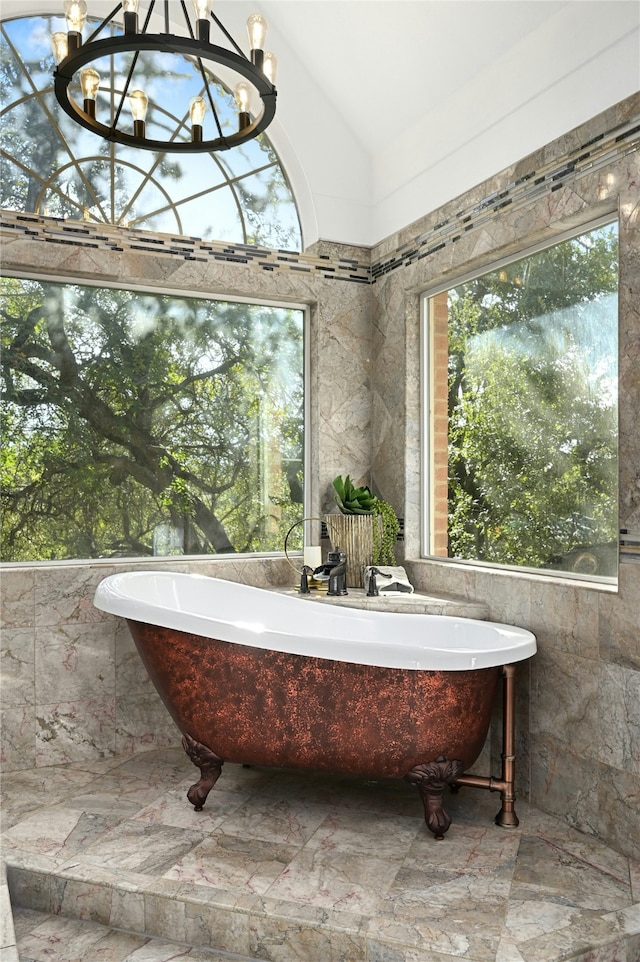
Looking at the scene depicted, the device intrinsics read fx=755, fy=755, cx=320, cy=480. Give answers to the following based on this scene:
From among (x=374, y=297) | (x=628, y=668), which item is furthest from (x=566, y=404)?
(x=374, y=297)

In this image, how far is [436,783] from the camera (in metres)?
2.51

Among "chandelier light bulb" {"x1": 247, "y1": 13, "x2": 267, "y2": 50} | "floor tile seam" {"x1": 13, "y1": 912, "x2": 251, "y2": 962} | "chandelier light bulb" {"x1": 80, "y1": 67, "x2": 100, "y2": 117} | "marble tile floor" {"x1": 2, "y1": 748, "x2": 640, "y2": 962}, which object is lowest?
"floor tile seam" {"x1": 13, "y1": 912, "x2": 251, "y2": 962}

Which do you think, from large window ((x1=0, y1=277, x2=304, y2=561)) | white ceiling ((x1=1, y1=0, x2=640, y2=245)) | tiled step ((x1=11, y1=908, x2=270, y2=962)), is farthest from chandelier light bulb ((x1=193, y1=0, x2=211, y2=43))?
tiled step ((x1=11, y1=908, x2=270, y2=962))

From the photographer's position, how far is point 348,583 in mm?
3713

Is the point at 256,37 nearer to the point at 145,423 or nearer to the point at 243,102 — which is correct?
the point at 243,102

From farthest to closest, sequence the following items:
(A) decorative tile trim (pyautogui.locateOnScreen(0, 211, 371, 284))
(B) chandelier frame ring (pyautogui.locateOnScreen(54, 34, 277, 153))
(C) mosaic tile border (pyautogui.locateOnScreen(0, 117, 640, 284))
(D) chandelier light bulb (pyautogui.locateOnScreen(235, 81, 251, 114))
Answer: (A) decorative tile trim (pyautogui.locateOnScreen(0, 211, 371, 284)) < (C) mosaic tile border (pyautogui.locateOnScreen(0, 117, 640, 284)) < (D) chandelier light bulb (pyautogui.locateOnScreen(235, 81, 251, 114)) < (B) chandelier frame ring (pyautogui.locateOnScreen(54, 34, 277, 153))

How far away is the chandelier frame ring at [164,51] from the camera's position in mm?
1924

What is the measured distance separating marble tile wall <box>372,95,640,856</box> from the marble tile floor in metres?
0.18

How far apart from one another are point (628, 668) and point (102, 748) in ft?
7.51

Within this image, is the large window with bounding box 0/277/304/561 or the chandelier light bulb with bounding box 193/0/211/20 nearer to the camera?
the chandelier light bulb with bounding box 193/0/211/20

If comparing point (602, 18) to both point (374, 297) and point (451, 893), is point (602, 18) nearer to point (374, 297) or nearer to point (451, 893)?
point (374, 297)

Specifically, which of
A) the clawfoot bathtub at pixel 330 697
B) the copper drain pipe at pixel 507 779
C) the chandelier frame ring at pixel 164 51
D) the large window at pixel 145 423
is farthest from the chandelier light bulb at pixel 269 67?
the copper drain pipe at pixel 507 779

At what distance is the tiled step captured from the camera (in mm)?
2080

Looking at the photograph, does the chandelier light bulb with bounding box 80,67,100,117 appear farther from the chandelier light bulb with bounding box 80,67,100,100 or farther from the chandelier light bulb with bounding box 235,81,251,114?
the chandelier light bulb with bounding box 235,81,251,114
